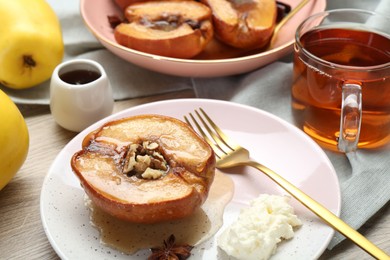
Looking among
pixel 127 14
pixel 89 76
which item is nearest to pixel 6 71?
pixel 89 76

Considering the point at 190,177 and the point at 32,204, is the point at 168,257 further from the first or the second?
the point at 32,204

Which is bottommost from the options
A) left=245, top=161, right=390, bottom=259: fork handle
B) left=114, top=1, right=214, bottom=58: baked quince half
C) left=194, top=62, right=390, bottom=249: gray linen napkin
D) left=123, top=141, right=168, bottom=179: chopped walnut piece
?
left=194, top=62, right=390, bottom=249: gray linen napkin

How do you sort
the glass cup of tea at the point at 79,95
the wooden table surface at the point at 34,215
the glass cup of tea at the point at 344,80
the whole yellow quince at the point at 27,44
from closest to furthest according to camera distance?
the wooden table surface at the point at 34,215 → the glass cup of tea at the point at 344,80 → the glass cup of tea at the point at 79,95 → the whole yellow quince at the point at 27,44

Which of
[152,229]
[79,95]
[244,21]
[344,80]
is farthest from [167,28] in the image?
[152,229]

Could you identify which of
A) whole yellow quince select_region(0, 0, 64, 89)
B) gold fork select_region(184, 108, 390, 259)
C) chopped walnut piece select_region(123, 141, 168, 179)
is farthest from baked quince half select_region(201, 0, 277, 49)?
chopped walnut piece select_region(123, 141, 168, 179)

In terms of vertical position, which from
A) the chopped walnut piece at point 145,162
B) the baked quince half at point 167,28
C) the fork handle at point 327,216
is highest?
the chopped walnut piece at point 145,162

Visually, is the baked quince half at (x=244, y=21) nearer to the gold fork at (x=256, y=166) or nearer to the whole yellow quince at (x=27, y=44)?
the gold fork at (x=256, y=166)

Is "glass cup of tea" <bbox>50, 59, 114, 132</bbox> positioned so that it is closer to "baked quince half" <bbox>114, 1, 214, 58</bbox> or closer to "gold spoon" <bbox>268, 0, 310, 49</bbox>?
"baked quince half" <bbox>114, 1, 214, 58</bbox>

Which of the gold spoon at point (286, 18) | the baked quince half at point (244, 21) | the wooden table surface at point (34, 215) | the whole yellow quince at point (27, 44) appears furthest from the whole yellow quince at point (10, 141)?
the gold spoon at point (286, 18)
